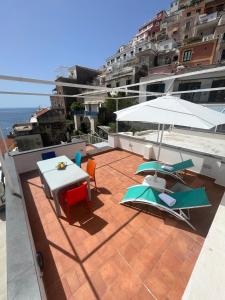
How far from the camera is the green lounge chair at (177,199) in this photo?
2.63m

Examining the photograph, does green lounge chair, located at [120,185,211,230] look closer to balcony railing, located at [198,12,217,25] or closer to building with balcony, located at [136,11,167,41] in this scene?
balcony railing, located at [198,12,217,25]

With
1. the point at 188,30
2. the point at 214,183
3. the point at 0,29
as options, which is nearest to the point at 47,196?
the point at 0,29

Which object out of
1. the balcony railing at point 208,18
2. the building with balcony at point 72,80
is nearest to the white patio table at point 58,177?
the building with balcony at point 72,80

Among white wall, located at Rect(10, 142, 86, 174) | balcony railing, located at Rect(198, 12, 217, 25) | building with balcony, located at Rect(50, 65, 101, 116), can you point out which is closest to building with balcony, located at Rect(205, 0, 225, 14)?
balcony railing, located at Rect(198, 12, 217, 25)

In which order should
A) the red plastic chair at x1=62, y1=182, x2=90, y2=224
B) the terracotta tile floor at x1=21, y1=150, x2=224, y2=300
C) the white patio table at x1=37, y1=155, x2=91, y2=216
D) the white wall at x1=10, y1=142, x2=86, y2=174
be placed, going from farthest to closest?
the white wall at x1=10, y1=142, x2=86, y2=174
the white patio table at x1=37, y1=155, x2=91, y2=216
the red plastic chair at x1=62, y1=182, x2=90, y2=224
the terracotta tile floor at x1=21, y1=150, x2=224, y2=300

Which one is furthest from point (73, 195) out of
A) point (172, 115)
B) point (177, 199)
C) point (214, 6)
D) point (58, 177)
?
point (214, 6)

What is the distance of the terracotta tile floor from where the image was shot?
1900 mm

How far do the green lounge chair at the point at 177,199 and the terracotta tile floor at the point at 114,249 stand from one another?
11.2 inches

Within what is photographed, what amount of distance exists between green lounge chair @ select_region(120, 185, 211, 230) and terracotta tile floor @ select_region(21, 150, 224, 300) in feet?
0.93

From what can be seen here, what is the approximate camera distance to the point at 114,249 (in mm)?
2389

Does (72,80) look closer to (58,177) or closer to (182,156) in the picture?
(182,156)

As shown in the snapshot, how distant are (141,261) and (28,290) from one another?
1.60 m

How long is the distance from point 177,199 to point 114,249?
159 cm

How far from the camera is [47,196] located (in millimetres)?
3742
